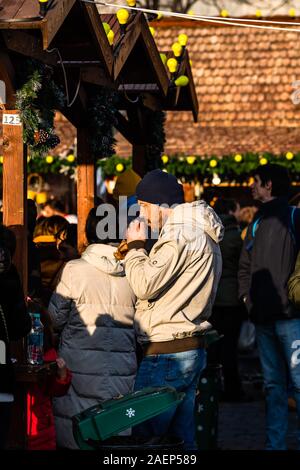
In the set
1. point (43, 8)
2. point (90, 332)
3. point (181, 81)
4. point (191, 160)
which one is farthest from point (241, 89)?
point (43, 8)

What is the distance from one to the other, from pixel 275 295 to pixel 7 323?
279cm

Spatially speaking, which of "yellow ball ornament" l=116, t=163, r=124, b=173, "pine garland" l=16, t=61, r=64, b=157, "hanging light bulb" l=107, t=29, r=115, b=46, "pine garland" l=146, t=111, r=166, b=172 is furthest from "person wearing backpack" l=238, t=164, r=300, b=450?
"yellow ball ornament" l=116, t=163, r=124, b=173

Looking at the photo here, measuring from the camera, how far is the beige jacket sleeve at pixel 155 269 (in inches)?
222

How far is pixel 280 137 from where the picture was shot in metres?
18.9

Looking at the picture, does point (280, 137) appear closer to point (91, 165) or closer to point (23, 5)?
point (91, 165)

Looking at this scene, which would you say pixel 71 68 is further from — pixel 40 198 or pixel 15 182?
pixel 40 198

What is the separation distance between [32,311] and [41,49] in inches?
64.3

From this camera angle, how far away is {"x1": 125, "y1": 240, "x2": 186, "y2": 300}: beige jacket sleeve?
5637 mm

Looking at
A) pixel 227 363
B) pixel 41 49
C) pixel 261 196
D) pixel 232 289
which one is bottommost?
pixel 227 363

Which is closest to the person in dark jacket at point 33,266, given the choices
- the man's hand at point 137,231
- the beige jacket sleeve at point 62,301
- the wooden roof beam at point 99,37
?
the beige jacket sleeve at point 62,301

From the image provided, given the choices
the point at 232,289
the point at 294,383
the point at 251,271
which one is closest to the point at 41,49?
the point at 251,271

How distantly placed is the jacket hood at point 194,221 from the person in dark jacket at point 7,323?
2.80 feet

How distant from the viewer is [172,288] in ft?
18.9

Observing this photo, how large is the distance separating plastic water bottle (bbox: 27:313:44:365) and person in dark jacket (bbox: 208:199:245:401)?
4403 mm
